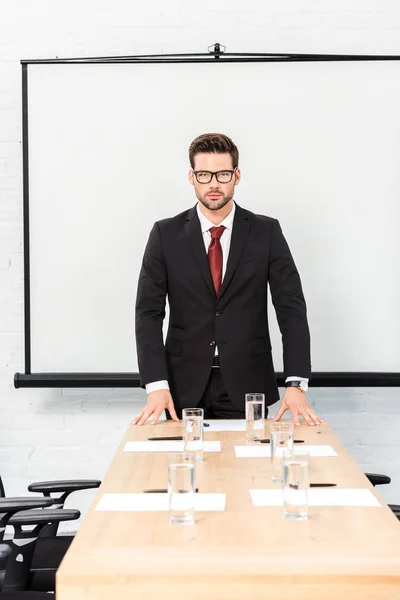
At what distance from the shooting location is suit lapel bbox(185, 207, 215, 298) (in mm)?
3139

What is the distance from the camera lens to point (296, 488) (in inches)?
69.5

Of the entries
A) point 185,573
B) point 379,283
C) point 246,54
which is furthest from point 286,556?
point 246,54

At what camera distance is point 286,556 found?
4.99ft

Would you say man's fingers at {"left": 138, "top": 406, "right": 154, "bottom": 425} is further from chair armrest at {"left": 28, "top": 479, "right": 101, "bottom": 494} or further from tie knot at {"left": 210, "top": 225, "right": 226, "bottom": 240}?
tie knot at {"left": 210, "top": 225, "right": 226, "bottom": 240}

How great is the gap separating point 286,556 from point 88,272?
8.44 ft

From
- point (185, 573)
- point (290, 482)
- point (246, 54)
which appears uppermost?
point (246, 54)

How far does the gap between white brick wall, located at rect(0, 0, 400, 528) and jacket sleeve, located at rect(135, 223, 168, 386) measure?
1.01 m

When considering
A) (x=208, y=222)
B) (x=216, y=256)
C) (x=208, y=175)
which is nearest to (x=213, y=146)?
(x=208, y=175)

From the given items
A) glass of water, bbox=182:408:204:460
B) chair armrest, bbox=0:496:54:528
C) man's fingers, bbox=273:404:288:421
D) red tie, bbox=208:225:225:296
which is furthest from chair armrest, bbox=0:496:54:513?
red tie, bbox=208:225:225:296

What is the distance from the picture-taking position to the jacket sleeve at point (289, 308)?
3.05m

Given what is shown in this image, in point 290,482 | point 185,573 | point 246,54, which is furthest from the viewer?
point 246,54

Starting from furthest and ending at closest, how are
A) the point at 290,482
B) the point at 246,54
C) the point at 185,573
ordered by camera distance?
the point at 246,54, the point at 290,482, the point at 185,573

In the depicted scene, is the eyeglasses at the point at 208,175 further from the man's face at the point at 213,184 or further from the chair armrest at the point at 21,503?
the chair armrest at the point at 21,503

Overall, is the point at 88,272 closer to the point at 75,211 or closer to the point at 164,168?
the point at 75,211
